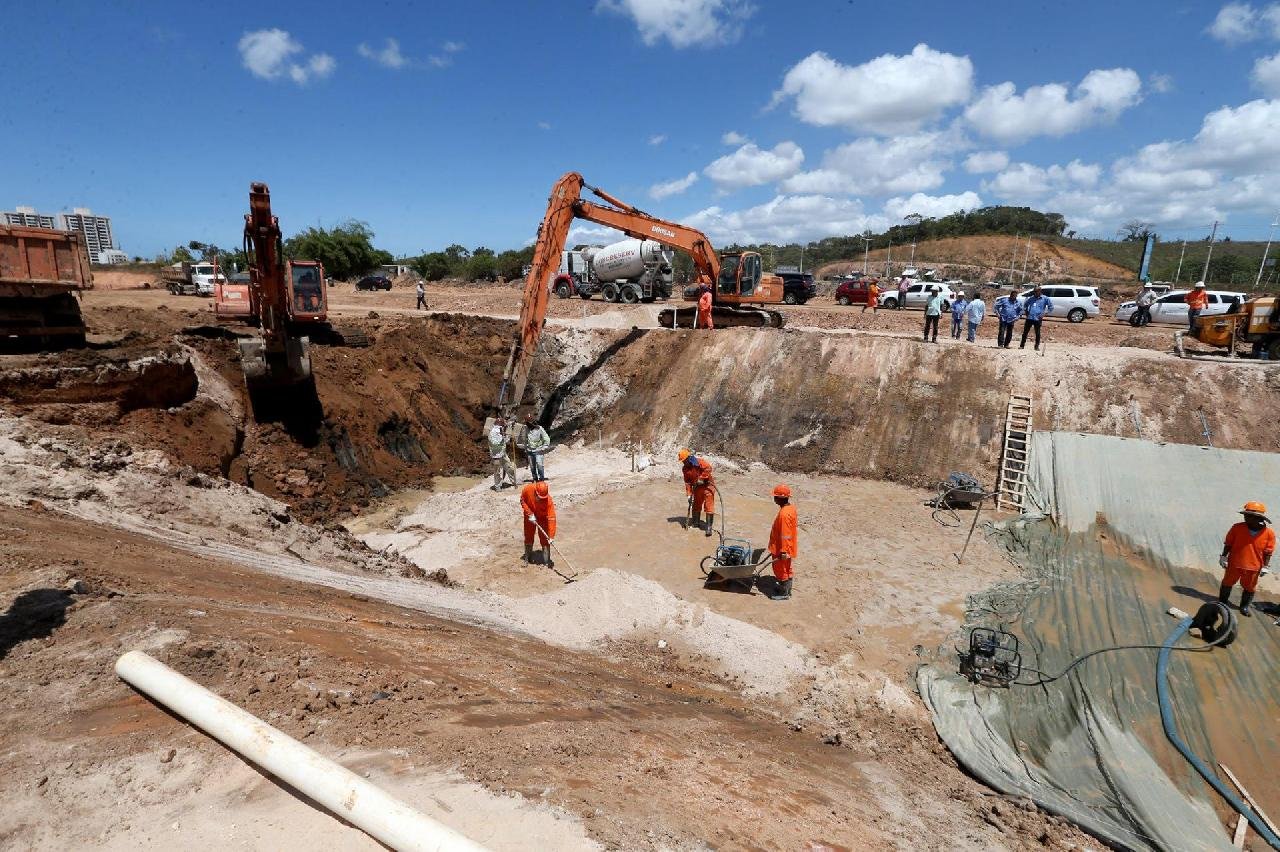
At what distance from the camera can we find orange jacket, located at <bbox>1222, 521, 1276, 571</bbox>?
7.32 metres

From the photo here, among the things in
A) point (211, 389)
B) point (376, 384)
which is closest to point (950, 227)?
point (376, 384)

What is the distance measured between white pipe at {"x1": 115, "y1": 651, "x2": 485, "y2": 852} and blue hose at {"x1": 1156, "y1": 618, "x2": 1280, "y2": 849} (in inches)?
234

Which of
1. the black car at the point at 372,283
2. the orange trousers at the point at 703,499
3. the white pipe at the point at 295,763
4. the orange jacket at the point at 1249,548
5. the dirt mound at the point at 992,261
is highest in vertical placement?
the dirt mound at the point at 992,261

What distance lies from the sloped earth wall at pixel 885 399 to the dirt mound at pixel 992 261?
33.6 m

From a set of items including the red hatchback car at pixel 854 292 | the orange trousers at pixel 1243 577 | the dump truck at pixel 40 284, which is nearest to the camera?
the orange trousers at pixel 1243 577

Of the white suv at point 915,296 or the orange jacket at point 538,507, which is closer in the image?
the orange jacket at point 538,507

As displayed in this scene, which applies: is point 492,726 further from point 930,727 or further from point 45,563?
point 930,727

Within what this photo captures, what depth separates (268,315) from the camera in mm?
11414

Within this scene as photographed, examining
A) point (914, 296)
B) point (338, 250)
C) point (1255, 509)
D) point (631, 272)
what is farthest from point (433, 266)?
point (1255, 509)

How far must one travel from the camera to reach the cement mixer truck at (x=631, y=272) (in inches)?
1037

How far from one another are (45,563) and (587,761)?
15.1 ft

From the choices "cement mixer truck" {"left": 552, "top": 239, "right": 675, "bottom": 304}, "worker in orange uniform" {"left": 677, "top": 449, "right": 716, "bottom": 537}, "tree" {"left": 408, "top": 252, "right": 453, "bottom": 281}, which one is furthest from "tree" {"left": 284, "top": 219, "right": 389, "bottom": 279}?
"worker in orange uniform" {"left": 677, "top": 449, "right": 716, "bottom": 537}

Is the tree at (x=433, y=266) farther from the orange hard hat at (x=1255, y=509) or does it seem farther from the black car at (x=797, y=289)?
the orange hard hat at (x=1255, y=509)

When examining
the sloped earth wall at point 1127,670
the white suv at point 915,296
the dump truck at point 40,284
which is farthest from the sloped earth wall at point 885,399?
the white suv at point 915,296
